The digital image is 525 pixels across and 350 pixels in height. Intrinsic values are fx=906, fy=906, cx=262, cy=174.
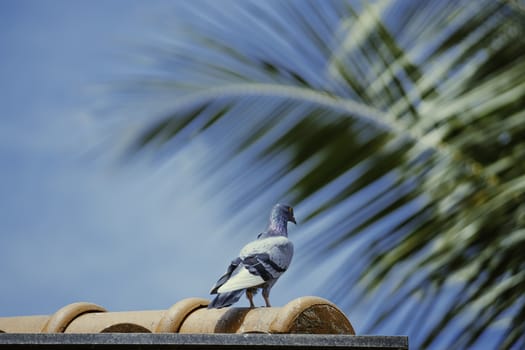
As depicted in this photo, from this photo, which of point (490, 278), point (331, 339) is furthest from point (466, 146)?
point (331, 339)

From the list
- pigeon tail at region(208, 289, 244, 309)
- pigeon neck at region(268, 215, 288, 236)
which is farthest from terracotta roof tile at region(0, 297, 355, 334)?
pigeon neck at region(268, 215, 288, 236)

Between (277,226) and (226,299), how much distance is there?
14.1 inches

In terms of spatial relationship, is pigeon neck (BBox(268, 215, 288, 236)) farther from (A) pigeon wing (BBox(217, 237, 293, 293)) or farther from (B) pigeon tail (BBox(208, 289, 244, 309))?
(B) pigeon tail (BBox(208, 289, 244, 309))

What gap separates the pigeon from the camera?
296cm

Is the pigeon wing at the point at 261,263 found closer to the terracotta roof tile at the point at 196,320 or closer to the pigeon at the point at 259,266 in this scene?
the pigeon at the point at 259,266

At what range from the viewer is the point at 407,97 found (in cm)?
346

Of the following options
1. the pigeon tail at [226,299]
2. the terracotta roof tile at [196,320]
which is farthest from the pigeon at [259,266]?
the terracotta roof tile at [196,320]

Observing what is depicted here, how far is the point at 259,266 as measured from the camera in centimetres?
301

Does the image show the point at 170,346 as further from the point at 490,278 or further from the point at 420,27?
the point at 420,27

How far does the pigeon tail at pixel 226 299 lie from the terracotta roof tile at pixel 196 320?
89 mm

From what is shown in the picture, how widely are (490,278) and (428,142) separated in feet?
1.83

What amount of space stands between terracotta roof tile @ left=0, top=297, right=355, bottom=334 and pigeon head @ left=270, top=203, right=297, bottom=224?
1.12 feet

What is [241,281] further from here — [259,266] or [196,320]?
[196,320]

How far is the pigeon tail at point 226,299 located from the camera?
2.95m
